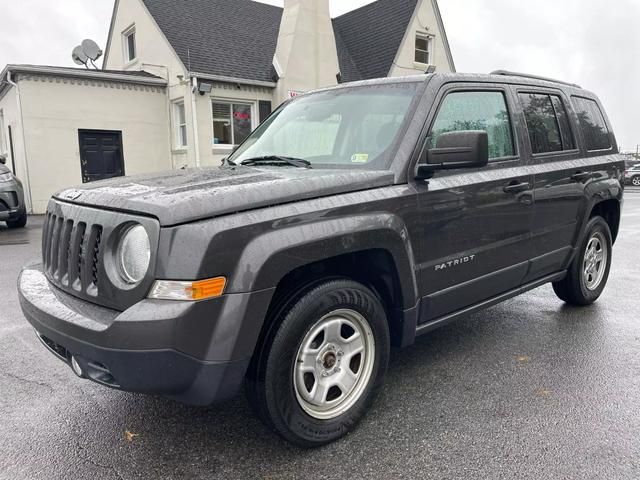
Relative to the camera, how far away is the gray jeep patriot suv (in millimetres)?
2217

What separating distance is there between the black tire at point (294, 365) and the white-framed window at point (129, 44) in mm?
18151

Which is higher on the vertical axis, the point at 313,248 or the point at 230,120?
the point at 230,120

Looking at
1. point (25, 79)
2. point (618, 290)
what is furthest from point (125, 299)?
point (25, 79)

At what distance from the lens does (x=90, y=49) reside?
675 inches

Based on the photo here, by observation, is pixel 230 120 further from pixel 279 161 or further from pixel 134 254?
pixel 134 254

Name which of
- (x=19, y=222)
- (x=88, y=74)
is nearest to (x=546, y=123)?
(x=19, y=222)

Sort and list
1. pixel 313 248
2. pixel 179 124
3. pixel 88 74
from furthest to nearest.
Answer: pixel 179 124 < pixel 88 74 < pixel 313 248

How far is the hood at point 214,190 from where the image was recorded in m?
2.26

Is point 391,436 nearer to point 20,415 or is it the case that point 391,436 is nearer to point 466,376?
point 466,376

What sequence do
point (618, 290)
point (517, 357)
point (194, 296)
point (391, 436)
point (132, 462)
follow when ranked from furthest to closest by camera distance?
point (618, 290) → point (517, 357) → point (391, 436) → point (132, 462) → point (194, 296)

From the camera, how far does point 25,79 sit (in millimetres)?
13617

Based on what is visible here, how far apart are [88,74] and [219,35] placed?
4646 millimetres

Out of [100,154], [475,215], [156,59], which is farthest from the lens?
[156,59]

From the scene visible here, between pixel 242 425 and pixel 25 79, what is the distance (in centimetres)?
1386
